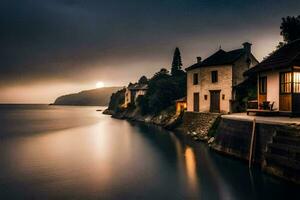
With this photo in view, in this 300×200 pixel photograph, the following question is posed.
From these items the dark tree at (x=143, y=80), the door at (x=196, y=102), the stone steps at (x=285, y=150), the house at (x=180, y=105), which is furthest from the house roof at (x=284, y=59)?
the dark tree at (x=143, y=80)

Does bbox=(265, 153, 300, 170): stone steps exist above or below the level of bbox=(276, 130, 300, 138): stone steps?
below

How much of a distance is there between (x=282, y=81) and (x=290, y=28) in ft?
64.0

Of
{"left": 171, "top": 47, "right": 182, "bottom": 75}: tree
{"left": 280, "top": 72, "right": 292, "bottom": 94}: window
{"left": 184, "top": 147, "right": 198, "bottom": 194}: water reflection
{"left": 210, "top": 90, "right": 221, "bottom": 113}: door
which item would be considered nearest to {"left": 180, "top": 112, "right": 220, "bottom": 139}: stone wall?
{"left": 210, "top": 90, "right": 221, "bottom": 113}: door

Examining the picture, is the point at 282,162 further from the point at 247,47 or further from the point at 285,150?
the point at 247,47

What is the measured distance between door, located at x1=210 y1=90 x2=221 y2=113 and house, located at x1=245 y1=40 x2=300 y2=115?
11934 mm

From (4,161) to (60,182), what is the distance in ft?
36.4

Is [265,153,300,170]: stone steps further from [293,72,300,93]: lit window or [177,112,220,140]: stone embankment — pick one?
[177,112,220,140]: stone embankment

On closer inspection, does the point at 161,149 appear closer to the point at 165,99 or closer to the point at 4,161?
the point at 4,161

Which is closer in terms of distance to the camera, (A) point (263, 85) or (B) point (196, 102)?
(A) point (263, 85)

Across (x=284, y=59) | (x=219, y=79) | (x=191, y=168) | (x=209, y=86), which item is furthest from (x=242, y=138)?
(x=209, y=86)

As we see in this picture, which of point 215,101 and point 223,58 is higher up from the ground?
point 223,58

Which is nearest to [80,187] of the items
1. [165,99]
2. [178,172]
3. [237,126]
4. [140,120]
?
[178,172]

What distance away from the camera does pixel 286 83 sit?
1828 centimetres

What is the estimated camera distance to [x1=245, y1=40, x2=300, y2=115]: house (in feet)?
57.4
